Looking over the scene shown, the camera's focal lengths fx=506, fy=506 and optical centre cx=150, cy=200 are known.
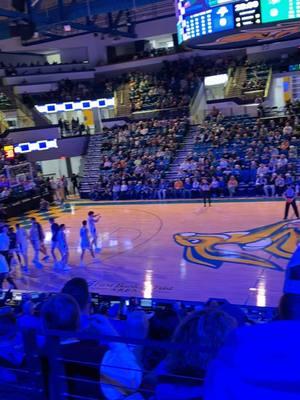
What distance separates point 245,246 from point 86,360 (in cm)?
1120

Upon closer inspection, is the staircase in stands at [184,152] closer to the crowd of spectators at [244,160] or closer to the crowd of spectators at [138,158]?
the crowd of spectators at [138,158]

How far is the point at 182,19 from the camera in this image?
11016mm

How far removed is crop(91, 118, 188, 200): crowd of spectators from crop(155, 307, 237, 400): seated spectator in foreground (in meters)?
21.0

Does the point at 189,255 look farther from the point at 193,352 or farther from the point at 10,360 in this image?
the point at 193,352

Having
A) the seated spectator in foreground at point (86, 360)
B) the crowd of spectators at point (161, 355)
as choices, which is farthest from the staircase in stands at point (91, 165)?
the seated spectator in foreground at point (86, 360)

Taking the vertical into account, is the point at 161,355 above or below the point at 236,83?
below

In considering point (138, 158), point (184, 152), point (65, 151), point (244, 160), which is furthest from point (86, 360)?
point (65, 151)

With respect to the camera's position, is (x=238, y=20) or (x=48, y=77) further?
(x=48, y=77)

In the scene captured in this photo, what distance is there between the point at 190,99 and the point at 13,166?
38.7 ft

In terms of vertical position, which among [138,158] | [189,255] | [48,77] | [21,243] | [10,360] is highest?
[48,77]

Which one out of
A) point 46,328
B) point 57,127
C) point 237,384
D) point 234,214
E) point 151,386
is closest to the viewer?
point 237,384

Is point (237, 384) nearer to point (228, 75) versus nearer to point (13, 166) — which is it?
point (13, 166)

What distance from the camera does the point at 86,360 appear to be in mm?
2750

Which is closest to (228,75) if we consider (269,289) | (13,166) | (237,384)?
(13,166)
